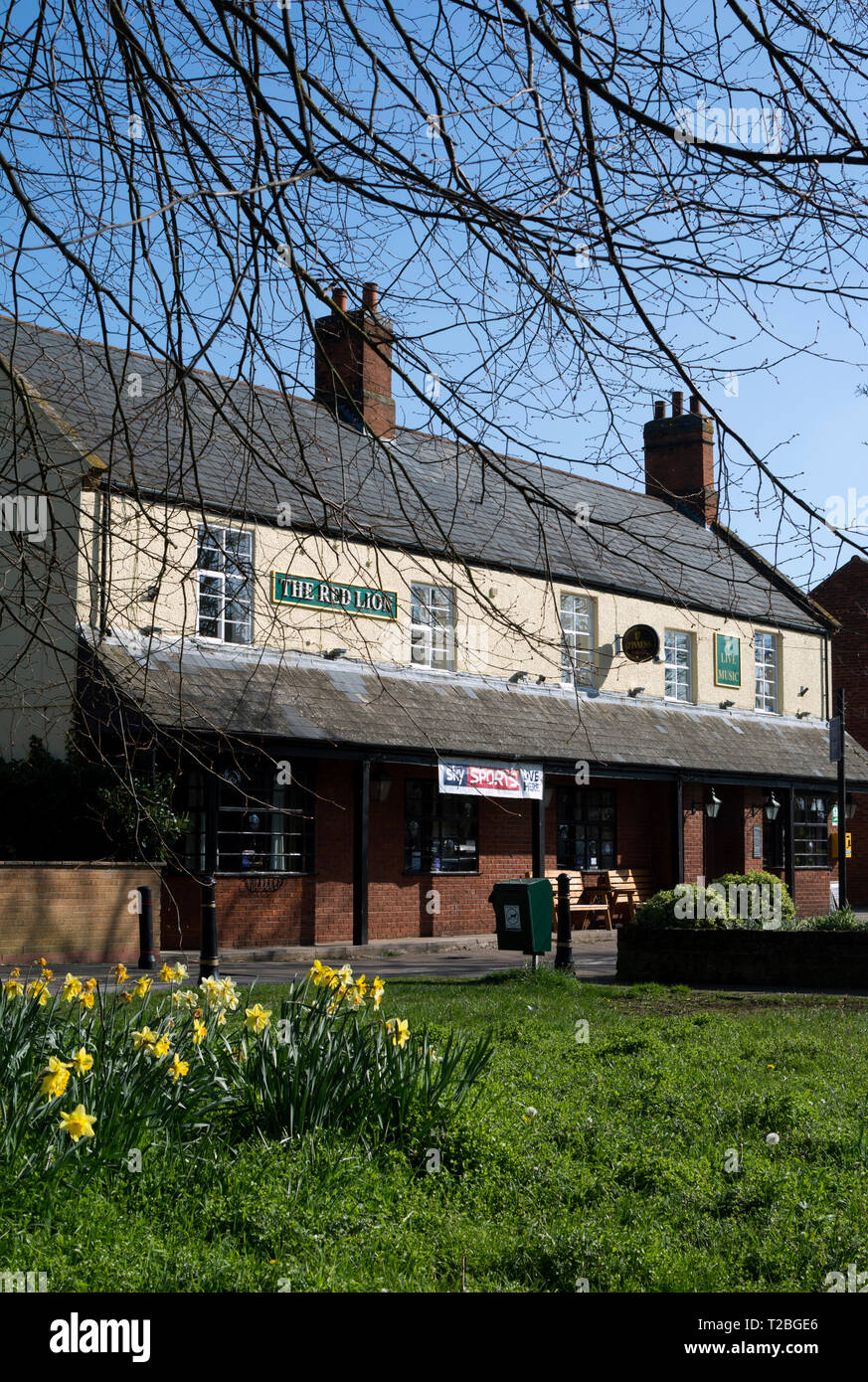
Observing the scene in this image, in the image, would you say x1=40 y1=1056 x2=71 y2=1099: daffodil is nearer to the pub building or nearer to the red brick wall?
the pub building

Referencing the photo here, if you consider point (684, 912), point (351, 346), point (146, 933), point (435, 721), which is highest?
point (351, 346)

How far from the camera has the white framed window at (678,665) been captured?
2848cm

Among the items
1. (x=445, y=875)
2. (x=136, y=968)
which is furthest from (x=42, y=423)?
(x=445, y=875)

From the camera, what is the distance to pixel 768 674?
31578mm

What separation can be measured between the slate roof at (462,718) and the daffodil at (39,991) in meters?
8.42

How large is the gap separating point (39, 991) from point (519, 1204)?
8.46ft

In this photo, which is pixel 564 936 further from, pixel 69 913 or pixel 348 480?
pixel 348 480

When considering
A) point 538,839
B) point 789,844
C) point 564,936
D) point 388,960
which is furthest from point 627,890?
point 564,936

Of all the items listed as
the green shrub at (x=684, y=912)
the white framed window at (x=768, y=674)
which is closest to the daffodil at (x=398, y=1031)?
the green shrub at (x=684, y=912)

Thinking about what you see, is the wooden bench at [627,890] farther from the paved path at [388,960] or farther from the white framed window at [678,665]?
the white framed window at [678,665]

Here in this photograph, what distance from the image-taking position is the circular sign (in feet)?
85.3

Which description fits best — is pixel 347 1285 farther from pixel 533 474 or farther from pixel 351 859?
pixel 533 474

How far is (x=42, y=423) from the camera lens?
18.4 metres

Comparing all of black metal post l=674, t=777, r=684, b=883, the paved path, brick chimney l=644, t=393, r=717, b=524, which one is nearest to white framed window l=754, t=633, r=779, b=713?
brick chimney l=644, t=393, r=717, b=524
